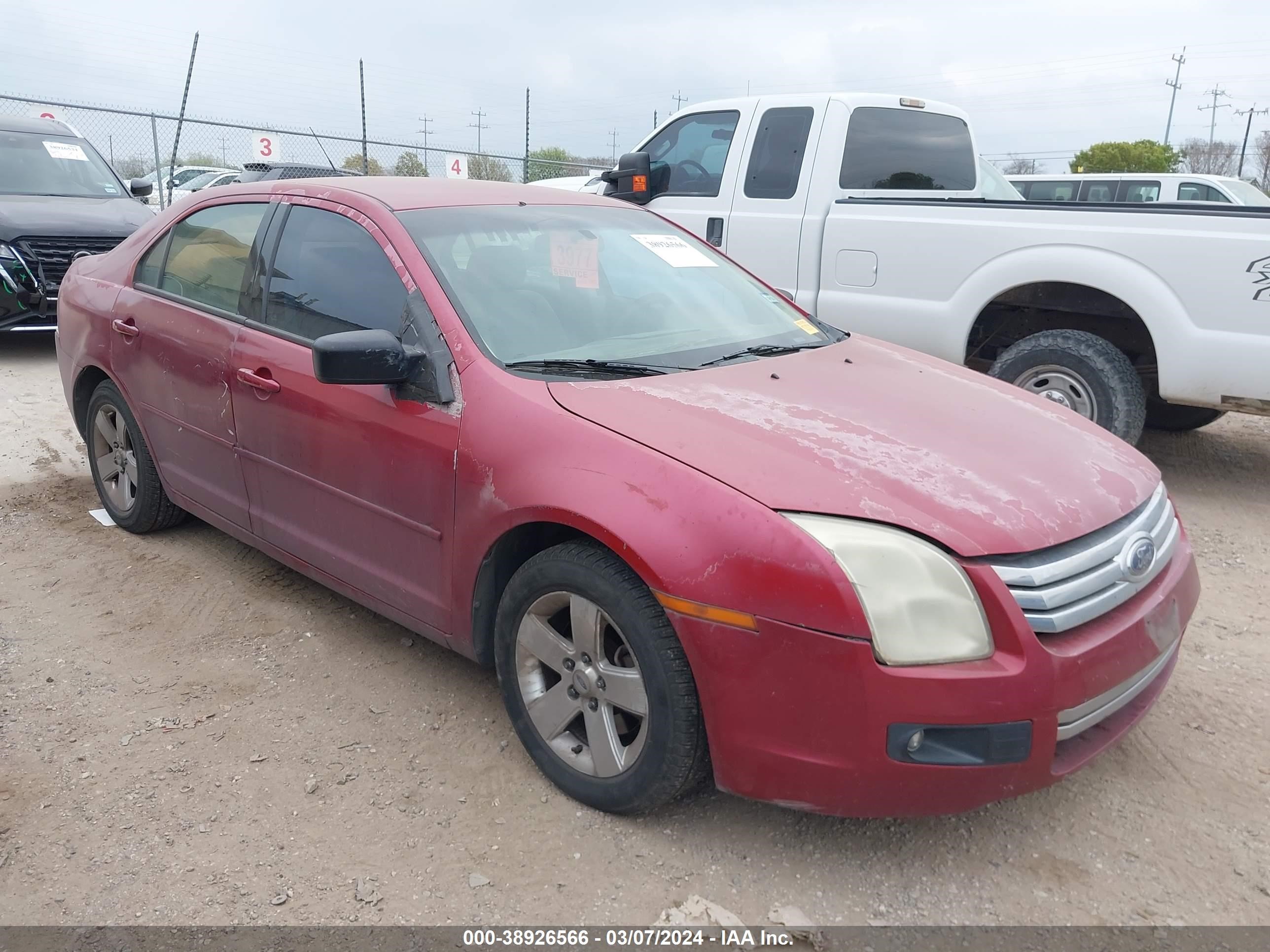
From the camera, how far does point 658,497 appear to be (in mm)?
2346

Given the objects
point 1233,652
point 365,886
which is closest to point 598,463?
point 365,886

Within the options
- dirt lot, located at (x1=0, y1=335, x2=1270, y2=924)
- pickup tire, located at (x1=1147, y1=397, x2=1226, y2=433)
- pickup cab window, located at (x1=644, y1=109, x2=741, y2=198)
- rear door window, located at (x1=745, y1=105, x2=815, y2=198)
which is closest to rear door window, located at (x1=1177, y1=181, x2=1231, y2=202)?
pickup tire, located at (x1=1147, y1=397, x2=1226, y2=433)

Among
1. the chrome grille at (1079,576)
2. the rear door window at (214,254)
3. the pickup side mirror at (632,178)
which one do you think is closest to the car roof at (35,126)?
the pickup side mirror at (632,178)

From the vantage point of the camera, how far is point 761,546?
220cm

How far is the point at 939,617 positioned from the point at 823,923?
77 centimetres

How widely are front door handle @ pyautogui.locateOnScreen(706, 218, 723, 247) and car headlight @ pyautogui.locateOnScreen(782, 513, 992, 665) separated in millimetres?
4766

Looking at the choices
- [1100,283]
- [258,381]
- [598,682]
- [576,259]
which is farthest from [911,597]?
[1100,283]

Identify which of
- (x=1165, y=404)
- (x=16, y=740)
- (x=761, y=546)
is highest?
(x=761, y=546)

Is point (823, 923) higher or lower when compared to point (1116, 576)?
lower

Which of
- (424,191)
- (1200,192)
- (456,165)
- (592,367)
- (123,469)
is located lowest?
(123,469)

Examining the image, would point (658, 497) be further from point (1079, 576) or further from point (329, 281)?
point (329, 281)

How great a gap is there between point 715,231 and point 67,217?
567 centimetres

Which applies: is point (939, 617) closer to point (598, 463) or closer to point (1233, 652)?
point (598, 463)

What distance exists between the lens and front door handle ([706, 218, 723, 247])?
6.68 m
